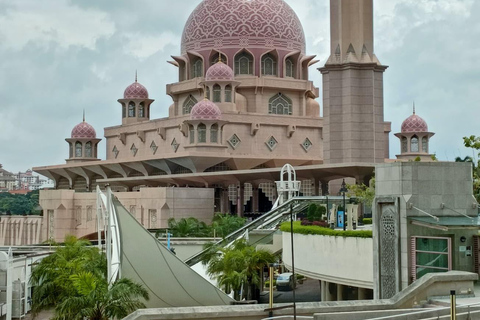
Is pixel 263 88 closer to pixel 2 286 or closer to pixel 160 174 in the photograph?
pixel 160 174

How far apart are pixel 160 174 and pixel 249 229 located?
73.6 feet

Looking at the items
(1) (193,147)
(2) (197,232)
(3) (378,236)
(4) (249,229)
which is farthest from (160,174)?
(3) (378,236)

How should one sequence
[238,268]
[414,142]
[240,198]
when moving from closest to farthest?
1. [238,268]
2. [240,198]
3. [414,142]

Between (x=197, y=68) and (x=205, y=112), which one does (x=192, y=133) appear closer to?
(x=205, y=112)

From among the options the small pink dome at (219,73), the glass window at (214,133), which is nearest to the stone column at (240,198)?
the glass window at (214,133)

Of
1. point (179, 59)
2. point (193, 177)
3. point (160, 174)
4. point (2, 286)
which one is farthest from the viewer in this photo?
point (179, 59)

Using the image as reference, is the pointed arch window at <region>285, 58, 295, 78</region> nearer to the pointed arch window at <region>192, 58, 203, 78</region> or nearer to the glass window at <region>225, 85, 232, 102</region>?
the glass window at <region>225, 85, 232, 102</region>

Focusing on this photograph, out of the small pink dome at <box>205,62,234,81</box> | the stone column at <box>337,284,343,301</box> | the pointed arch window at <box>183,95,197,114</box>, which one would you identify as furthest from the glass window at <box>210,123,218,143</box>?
the stone column at <box>337,284,343,301</box>

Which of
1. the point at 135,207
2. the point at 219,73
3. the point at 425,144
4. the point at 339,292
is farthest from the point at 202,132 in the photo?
the point at 339,292

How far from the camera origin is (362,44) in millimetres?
43531

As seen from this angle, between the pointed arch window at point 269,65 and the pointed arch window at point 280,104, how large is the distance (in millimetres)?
1651

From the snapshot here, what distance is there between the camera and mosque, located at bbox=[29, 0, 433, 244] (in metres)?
43.5

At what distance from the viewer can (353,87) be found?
1702 inches

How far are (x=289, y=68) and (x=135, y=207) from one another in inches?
665
